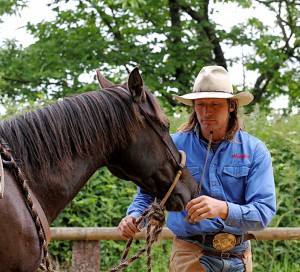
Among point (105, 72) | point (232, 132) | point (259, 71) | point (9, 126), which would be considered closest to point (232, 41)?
point (259, 71)

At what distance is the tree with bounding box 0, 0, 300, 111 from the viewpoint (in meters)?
13.3

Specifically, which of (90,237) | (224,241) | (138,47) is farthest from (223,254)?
(138,47)

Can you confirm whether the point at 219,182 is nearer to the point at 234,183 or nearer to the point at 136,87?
the point at 234,183

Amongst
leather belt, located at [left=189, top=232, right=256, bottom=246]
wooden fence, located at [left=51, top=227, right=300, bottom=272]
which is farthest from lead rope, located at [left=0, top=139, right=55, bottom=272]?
wooden fence, located at [left=51, top=227, right=300, bottom=272]

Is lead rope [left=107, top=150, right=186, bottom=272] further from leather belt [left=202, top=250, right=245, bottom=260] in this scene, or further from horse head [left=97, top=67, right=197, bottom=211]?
leather belt [left=202, top=250, right=245, bottom=260]

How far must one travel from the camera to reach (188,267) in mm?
3730

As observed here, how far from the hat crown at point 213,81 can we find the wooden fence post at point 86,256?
232cm

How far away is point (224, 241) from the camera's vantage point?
3.62 m

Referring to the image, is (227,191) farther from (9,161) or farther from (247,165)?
(9,161)

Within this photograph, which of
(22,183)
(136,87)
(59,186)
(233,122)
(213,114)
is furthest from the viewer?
(233,122)

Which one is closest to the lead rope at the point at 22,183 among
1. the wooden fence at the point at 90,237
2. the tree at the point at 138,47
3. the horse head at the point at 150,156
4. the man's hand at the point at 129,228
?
the horse head at the point at 150,156

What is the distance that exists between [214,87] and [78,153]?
0.98 m

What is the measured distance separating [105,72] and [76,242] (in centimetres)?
795

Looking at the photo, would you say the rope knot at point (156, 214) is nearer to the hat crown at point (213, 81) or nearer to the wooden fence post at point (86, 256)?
the hat crown at point (213, 81)
